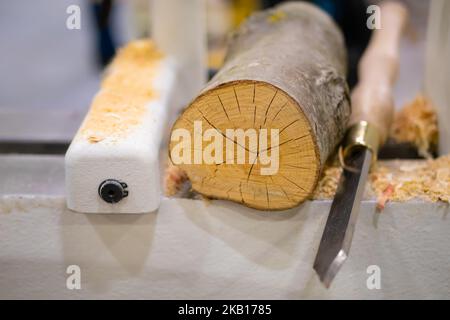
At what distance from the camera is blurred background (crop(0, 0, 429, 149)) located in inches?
143

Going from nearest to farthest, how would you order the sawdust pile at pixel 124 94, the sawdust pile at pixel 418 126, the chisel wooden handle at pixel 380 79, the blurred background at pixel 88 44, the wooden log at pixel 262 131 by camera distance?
the wooden log at pixel 262 131
the sawdust pile at pixel 124 94
the chisel wooden handle at pixel 380 79
the sawdust pile at pixel 418 126
the blurred background at pixel 88 44

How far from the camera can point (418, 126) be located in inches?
82.3

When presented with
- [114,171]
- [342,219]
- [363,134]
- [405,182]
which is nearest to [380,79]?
[363,134]

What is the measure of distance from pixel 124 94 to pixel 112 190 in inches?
19.3

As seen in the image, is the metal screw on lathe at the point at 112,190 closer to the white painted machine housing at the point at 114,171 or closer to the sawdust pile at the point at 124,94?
the white painted machine housing at the point at 114,171

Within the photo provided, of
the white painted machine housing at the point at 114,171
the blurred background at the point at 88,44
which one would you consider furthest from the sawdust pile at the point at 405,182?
the blurred background at the point at 88,44

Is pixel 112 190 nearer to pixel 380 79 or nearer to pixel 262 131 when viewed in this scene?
pixel 262 131

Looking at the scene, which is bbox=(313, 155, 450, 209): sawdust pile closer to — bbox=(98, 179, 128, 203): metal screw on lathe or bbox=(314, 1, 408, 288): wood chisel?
bbox=(314, 1, 408, 288): wood chisel

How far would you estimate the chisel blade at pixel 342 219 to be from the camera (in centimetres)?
150

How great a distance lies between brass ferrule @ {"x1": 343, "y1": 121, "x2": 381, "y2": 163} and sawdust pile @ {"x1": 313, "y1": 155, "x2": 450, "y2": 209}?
0.07m

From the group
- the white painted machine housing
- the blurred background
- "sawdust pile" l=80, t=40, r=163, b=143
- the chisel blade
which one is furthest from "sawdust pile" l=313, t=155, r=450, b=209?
the blurred background

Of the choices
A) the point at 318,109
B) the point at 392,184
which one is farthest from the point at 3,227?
the point at 392,184

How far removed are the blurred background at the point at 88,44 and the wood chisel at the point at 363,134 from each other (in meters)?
0.81

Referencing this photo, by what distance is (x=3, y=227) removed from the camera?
170cm
